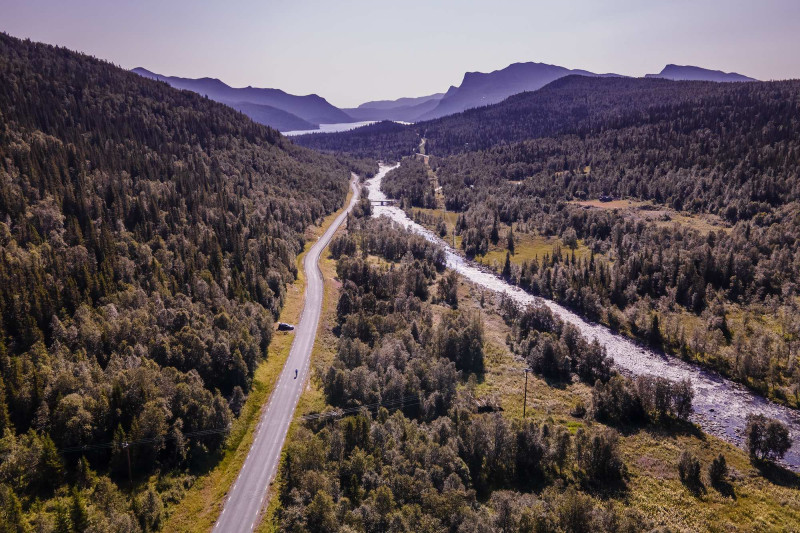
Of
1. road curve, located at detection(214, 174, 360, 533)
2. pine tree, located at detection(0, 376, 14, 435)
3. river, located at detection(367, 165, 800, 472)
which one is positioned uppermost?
pine tree, located at detection(0, 376, 14, 435)

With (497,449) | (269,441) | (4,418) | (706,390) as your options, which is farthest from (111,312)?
(706,390)

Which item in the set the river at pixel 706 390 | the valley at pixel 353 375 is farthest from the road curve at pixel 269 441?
the river at pixel 706 390

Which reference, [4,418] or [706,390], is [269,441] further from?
[706,390]

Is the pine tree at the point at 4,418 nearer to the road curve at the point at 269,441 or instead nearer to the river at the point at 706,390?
the road curve at the point at 269,441

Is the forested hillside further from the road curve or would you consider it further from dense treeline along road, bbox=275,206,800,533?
dense treeline along road, bbox=275,206,800,533

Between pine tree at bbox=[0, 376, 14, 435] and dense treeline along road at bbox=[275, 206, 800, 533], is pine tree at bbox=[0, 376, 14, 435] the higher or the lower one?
the higher one

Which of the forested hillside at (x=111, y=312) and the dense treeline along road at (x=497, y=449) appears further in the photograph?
the forested hillside at (x=111, y=312)

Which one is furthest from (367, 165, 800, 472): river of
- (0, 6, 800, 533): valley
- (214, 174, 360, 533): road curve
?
(214, 174, 360, 533): road curve
